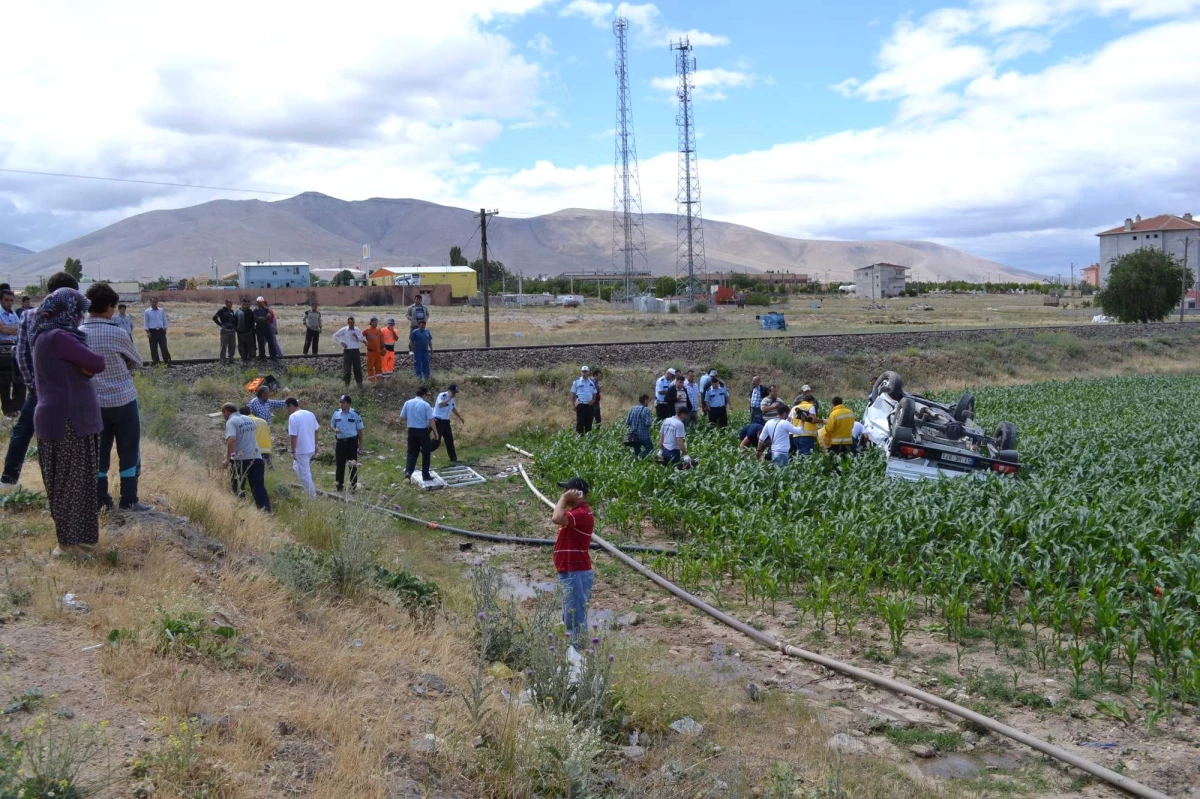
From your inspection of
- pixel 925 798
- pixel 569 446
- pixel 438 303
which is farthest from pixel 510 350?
pixel 438 303

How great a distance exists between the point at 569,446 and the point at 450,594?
9.14m

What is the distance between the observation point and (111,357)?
7.41 meters

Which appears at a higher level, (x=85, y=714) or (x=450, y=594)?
(x=85, y=714)

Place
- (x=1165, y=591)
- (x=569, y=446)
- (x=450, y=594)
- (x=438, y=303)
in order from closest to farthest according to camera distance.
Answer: (x=1165, y=591), (x=450, y=594), (x=569, y=446), (x=438, y=303)

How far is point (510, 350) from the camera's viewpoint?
91.8ft

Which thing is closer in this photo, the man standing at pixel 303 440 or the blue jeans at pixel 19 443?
the blue jeans at pixel 19 443

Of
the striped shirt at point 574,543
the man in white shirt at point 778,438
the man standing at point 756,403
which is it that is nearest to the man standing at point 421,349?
the man standing at point 756,403

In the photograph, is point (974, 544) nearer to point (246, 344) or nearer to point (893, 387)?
point (893, 387)

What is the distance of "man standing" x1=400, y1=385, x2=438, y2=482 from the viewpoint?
15.9 m

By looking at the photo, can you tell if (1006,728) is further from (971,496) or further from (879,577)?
(971,496)

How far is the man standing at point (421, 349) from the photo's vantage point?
73.6ft

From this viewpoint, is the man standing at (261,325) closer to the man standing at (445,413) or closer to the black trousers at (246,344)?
the black trousers at (246,344)

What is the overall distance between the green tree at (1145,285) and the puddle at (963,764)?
67077 mm

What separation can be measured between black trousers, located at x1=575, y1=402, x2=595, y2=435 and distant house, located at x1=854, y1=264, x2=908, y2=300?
130 metres
